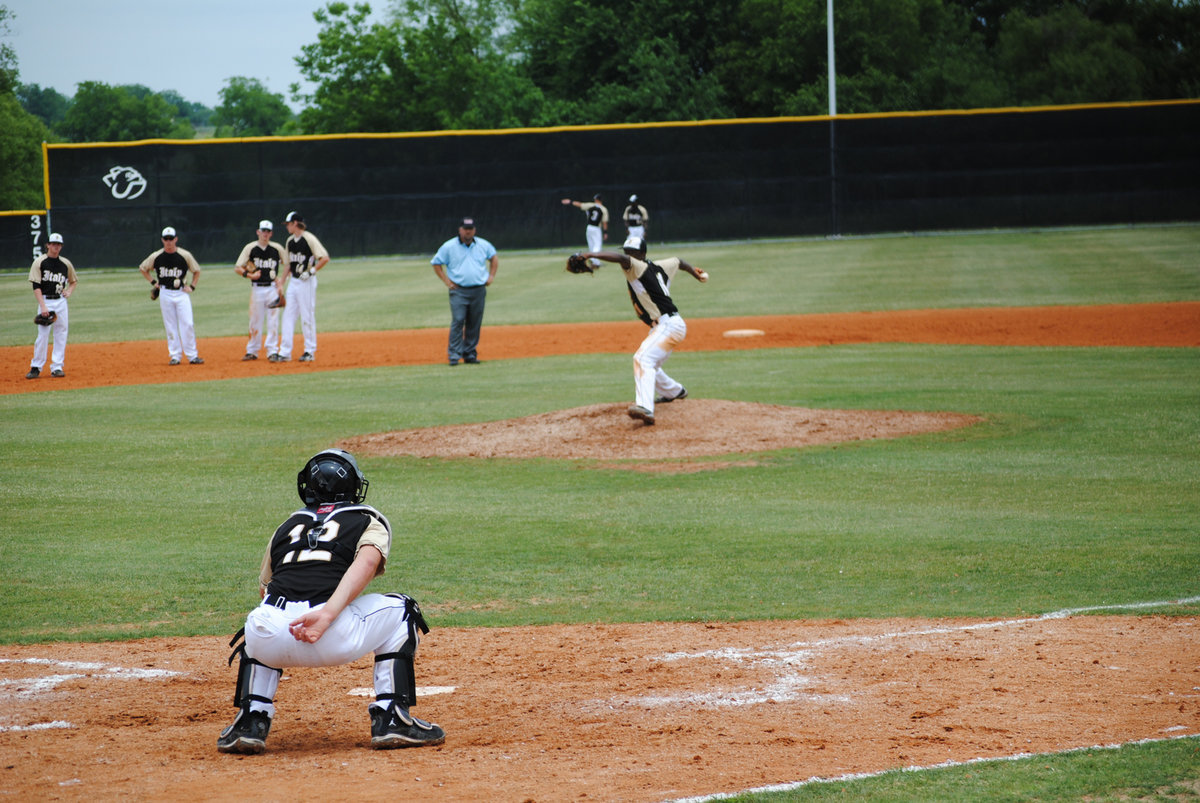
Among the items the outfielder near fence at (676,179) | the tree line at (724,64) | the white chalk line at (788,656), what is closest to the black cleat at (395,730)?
the white chalk line at (788,656)

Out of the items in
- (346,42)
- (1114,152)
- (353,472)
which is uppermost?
(346,42)

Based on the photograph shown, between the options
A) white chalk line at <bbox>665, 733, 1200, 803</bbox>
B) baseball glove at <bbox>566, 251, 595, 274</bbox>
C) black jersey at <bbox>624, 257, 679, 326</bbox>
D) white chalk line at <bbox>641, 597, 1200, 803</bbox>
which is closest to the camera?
white chalk line at <bbox>665, 733, 1200, 803</bbox>

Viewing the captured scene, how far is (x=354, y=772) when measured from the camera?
4.86 metres

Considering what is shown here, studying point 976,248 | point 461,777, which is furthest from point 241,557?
point 976,248

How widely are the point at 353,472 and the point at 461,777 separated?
1.42m

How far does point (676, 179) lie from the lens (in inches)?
1618

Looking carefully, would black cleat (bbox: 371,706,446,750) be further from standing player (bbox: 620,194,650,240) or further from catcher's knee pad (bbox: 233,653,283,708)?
standing player (bbox: 620,194,650,240)

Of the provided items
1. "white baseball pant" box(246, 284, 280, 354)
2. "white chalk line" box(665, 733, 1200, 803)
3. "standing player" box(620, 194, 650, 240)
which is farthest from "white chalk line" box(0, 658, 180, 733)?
"standing player" box(620, 194, 650, 240)

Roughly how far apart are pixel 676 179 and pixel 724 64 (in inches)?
971

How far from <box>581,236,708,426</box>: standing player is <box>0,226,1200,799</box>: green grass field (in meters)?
1.15

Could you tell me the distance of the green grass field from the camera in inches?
309

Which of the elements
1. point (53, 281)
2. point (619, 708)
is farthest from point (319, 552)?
point (53, 281)

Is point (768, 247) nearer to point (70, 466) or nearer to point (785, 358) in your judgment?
point (785, 358)

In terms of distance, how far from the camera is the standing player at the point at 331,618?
16.7ft
